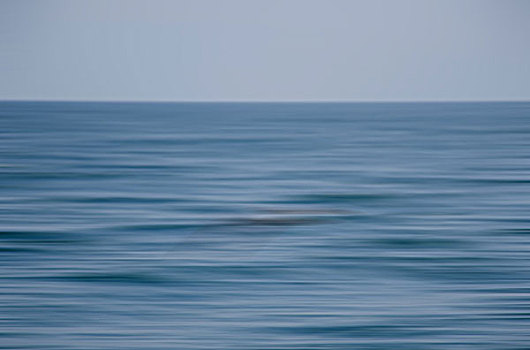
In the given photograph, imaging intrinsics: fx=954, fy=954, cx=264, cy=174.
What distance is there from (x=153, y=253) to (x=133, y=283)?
104cm

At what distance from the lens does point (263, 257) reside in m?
6.98

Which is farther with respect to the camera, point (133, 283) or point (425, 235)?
point (425, 235)

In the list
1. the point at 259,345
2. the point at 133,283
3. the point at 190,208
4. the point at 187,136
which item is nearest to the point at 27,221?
the point at 190,208

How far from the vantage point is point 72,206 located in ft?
31.2

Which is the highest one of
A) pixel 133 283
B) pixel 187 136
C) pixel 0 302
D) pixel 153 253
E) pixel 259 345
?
pixel 187 136

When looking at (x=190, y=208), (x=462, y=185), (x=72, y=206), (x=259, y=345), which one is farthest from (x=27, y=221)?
(x=462, y=185)

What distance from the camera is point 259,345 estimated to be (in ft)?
15.9

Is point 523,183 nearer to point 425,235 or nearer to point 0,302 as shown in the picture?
point 425,235

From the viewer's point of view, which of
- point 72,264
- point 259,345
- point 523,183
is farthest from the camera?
point 523,183

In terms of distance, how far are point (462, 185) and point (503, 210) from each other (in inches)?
94.0

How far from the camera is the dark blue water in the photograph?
5.07 m

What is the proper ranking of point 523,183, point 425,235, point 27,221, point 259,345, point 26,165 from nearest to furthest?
point 259,345 < point 425,235 < point 27,221 < point 523,183 < point 26,165

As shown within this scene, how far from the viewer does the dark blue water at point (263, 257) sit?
5.07m

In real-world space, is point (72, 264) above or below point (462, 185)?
below
